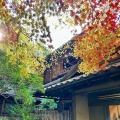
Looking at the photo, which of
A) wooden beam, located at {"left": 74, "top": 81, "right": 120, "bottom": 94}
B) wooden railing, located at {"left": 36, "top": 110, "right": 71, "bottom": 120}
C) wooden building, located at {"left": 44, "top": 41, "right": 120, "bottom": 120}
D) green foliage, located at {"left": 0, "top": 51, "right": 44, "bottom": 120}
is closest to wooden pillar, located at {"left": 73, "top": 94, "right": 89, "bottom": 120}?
wooden building, located at {"left": 44, "top": 41, "right": 120, "bottom": 120}

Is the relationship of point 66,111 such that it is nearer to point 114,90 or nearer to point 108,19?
point 114,90

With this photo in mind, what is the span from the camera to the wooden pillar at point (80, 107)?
5832mm

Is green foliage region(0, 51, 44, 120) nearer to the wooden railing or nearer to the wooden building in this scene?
the wooden building

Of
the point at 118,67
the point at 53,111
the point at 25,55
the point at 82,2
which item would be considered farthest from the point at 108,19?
the point at 53,111

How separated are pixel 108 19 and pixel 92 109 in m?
3.57

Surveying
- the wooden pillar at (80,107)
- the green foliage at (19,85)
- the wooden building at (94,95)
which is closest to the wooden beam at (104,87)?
the wooden building at (94,95)

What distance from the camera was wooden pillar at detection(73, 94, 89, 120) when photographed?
5.83 meters

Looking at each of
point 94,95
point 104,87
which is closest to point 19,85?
point 94,95

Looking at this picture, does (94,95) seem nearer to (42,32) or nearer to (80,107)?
(80,107)

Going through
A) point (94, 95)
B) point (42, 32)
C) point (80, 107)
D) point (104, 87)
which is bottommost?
point (80, 107)

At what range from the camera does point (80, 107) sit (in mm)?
6020

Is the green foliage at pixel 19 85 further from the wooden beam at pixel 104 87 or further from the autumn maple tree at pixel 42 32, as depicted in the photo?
the wooden beam at pixel 104 87

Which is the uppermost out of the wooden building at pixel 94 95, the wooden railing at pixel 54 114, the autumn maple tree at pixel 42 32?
the autumn maple tree at pixel 42 32

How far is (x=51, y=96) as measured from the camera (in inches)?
294
